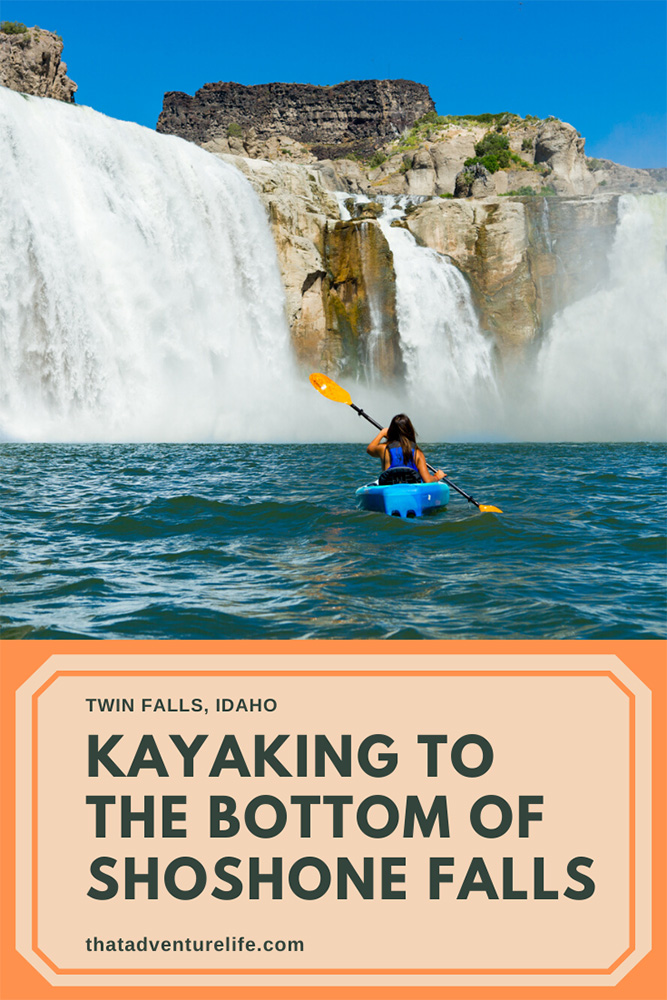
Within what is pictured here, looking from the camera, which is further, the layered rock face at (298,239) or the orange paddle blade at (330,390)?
the layered rock face at (298,239)

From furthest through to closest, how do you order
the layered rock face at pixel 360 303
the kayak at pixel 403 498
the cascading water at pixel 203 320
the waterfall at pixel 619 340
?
1. the layered rock face at pixel 360 303
2. the waterfall at pixel 619 340
3. the cascading water at pixel 203 320
4. the kayak at pixel 403 498

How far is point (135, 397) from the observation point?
85.6 ft

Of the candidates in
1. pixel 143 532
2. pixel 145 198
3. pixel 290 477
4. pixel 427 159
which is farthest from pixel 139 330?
pixel 427 159

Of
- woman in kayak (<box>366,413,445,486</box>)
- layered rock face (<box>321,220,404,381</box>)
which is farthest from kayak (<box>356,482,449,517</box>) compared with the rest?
layered rock face (<box>321,220,404,381</box>)

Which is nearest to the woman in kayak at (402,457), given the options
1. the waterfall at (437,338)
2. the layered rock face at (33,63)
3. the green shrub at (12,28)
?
the waterfall at (437,338)

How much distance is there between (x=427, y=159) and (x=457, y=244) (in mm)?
27368

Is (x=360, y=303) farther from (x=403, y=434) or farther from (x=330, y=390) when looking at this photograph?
(x=403, y=434)

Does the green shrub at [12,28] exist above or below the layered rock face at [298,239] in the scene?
above

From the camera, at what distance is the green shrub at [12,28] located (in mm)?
41500

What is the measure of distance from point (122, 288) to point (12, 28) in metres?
25.5

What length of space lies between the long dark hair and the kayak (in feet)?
1.47

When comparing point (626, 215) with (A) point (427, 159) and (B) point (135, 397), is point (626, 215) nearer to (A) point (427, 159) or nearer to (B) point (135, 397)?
(B) point (135, 397)

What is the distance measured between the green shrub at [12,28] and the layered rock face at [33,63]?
164 cm

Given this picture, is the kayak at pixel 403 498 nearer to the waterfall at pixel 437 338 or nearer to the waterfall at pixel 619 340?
the waterfall at pixel 619 340
